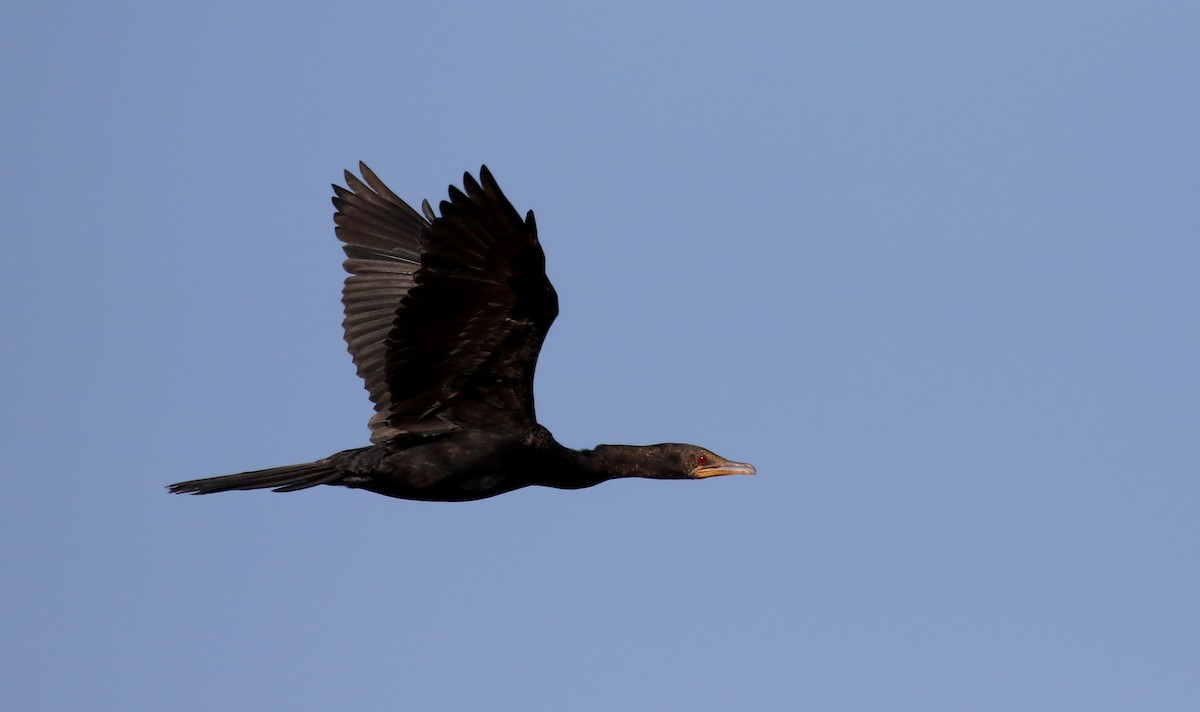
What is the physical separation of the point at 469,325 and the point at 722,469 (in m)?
2.55

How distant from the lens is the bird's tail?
39.0ft

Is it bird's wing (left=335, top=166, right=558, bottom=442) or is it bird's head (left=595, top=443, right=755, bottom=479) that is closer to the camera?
bird's wing (left=335, top=166, right=558, bottom=442)

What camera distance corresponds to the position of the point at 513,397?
12312mm

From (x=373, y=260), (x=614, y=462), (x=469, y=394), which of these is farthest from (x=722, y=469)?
(x=373, y=260)

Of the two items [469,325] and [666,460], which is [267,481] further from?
[666,460]

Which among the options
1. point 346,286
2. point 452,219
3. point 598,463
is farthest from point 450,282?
point 346,286

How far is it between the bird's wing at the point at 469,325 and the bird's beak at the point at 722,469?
58.5 inches

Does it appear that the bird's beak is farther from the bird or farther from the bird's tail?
the bird's tail

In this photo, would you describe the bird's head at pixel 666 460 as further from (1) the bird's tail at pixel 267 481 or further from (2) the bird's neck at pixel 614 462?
(1) the bird's tail at pixel 267 481

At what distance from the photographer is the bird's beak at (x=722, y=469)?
12.8 m

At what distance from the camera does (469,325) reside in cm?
1166

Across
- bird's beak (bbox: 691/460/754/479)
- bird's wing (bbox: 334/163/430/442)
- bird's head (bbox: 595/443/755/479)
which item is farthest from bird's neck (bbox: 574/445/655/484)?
bird's wing (bbox: 334/163/430/442)

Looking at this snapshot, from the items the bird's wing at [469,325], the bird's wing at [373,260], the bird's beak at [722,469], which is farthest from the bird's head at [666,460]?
the bird's wing at [373,260]

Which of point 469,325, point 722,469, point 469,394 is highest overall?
point 469,325
